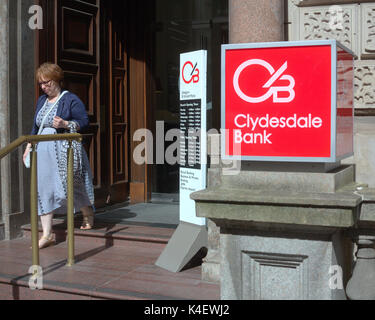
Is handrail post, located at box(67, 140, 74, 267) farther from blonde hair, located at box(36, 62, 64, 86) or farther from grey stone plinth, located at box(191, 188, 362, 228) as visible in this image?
grey stone plinth, located at box(191, 188, 362, 228)

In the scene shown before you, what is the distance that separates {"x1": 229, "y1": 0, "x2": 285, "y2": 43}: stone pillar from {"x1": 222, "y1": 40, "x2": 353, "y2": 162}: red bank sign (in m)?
1.94

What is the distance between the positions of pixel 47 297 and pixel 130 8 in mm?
4200

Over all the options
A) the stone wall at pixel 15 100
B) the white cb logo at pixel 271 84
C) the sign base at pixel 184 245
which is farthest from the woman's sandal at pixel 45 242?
the white cb logo at pixel 271 84

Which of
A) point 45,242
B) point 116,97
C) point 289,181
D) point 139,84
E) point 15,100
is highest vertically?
point 139,84

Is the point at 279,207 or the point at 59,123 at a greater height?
the point at 59,123

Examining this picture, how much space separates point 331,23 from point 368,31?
0.96 ft

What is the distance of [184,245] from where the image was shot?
4.67 metres

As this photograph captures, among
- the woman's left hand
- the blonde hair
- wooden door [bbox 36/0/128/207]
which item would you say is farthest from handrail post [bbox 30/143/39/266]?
wooden door [bbox 36/0/128/207]

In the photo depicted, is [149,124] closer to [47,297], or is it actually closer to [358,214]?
[47,297]

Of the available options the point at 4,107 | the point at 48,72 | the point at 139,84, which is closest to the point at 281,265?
the point at 48,72

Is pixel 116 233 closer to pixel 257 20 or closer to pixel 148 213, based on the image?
pixel 148 213

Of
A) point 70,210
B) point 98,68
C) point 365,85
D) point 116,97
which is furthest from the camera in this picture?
point 116,97

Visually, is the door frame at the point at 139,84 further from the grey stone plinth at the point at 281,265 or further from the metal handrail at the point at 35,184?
the grey stone plinth at the point at 281,265

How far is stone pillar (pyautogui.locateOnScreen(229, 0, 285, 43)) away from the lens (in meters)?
4.61
